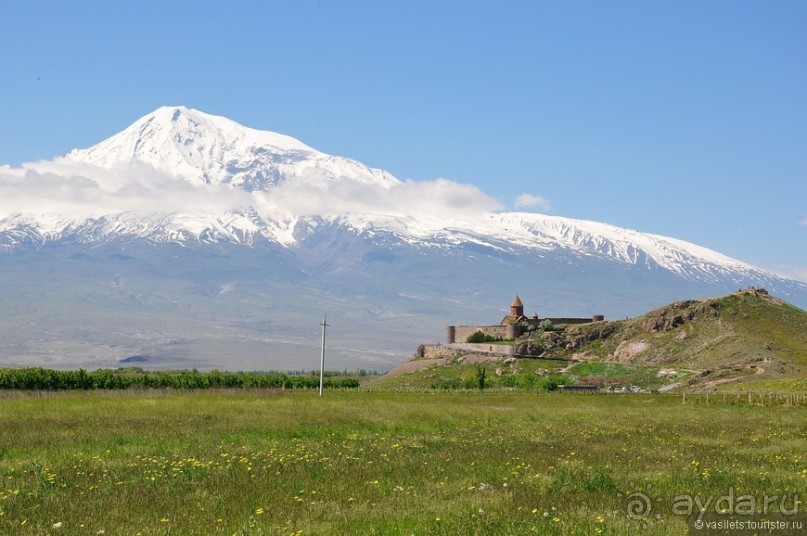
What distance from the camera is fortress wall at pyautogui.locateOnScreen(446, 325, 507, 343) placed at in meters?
145

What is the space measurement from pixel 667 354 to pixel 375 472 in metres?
97.5

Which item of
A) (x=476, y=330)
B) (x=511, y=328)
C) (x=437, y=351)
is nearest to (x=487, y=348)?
(x=511, y=328)

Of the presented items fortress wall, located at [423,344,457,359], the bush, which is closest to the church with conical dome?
the bush

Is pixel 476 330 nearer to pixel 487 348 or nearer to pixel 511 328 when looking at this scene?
pixel 511 328

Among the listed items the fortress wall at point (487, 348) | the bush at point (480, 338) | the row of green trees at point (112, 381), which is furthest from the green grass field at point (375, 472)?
the bush at point (480, 338)

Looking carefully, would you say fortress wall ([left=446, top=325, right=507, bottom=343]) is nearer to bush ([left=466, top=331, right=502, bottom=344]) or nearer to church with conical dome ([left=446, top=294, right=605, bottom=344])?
church with conical dome ([left=446, top=294, right=605, bottom=344])

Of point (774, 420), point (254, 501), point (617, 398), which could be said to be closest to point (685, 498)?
point (254, 501)

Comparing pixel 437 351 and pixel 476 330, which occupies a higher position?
pixel 476 330

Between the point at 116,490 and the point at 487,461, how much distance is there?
9.79m

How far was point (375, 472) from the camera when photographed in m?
24.4

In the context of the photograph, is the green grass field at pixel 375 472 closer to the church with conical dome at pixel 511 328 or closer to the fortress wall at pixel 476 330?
the church with conical dome at pixel 511 328

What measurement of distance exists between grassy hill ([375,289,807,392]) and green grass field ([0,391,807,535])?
180 ft

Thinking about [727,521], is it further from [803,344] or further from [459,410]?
[803,344]

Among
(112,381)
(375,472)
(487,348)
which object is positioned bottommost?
(112,381)
